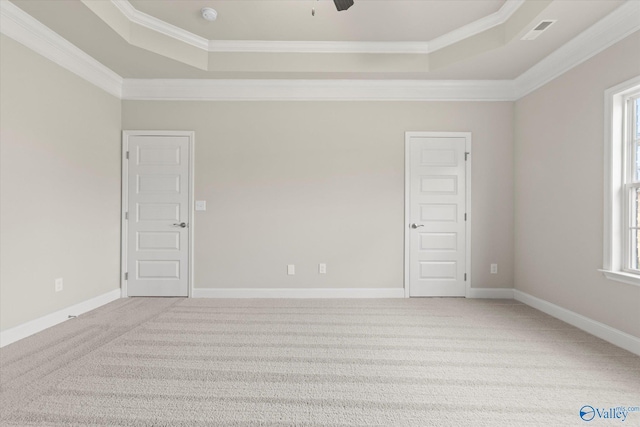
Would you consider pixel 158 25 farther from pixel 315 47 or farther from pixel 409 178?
pixel 409 178

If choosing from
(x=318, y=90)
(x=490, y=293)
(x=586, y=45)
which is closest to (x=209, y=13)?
(x=318, y=90)

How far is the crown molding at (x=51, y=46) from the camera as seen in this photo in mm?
2635

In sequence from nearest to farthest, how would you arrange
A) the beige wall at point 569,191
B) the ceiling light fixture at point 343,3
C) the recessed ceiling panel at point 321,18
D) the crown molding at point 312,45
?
the ceiling light fixture at point 343,3 → the beige wall at point 569,191 → the recessed ceiling panel at point 321,18 → the crown molding at point 312,45

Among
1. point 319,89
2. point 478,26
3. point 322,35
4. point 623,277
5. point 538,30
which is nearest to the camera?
point 623,277

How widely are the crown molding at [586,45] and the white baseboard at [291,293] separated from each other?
120 inches

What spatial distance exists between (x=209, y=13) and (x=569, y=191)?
401 centimetres

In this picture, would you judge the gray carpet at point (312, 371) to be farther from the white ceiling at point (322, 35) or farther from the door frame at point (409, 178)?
the white ceiling at point (322, 35)

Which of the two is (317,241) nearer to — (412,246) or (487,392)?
(412,246)

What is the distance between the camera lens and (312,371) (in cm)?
226

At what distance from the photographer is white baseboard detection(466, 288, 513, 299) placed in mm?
4215

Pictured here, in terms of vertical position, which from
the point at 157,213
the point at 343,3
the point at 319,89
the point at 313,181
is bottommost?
the point at 157,213

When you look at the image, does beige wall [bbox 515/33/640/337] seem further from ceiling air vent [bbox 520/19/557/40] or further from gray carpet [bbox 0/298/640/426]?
ceiling air vent [bbox 520/19/557/40]

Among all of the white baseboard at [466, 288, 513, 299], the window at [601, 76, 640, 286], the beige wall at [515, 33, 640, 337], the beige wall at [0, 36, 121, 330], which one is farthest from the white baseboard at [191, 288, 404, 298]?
the window at [601, 76, 640, 286]

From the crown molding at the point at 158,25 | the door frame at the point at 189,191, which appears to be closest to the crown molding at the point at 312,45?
the crown molding at the point at 158,25
